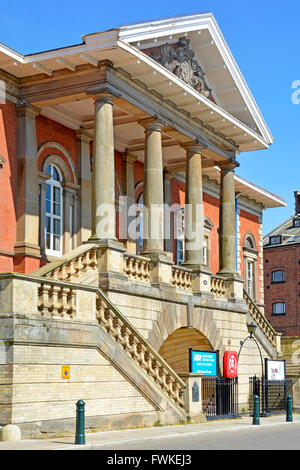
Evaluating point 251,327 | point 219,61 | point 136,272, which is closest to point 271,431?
point 136,272

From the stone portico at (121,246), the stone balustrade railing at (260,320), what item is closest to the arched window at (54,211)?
the stone portico at (121,246)

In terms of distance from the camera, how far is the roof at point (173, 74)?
22109 millimetres

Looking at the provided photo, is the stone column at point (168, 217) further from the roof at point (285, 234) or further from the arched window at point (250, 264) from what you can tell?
the roof at point (285, 234)

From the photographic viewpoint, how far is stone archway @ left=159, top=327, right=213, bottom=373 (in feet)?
90.1

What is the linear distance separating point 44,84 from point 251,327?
11.4 m

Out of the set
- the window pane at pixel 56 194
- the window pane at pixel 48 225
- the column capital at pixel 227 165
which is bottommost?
the window pane at pixel 48 225

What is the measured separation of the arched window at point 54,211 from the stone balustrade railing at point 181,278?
12.5 ft

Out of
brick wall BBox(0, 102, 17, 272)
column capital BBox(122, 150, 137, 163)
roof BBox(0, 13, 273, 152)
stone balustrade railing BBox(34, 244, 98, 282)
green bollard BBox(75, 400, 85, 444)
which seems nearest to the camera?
green bollard BBox(75, 400, 85, 444)

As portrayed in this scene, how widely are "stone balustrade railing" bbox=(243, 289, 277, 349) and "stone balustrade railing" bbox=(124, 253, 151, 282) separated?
8072 millimetres

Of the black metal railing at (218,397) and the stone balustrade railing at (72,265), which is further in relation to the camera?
the black metal railing at (218,397)

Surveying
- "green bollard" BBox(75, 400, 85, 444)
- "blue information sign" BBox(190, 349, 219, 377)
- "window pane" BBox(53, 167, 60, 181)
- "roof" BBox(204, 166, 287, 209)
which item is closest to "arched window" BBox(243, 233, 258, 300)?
"roof" BBox(204, 166, 287, 209)

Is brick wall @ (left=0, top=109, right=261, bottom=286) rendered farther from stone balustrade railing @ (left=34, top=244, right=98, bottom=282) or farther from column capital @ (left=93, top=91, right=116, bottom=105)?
column capital @ (left=93, top=91, right=116, bottom=105)

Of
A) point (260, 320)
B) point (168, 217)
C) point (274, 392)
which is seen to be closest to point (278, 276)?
point (260, 320)

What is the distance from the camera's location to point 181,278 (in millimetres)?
26500
